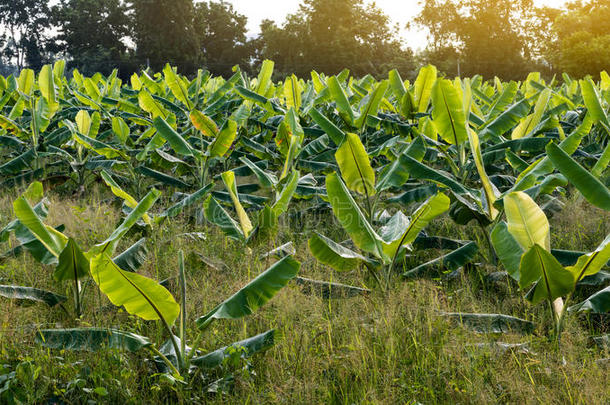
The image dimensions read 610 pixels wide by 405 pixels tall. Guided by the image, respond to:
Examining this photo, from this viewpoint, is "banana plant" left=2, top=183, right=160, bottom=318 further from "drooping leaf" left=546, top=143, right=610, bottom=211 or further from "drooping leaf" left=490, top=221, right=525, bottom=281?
"drooping leaf" left=546, top=143, right=610, bottom=211

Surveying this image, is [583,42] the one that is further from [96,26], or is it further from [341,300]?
[96,26]

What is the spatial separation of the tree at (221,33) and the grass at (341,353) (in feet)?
162

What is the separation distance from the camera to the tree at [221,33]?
50250 millimetres

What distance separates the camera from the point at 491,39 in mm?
41594

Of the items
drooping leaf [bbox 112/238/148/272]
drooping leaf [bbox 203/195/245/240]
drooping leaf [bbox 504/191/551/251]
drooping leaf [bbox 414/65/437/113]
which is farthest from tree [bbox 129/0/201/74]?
drooping leaf [bbox 504/191/551/251]

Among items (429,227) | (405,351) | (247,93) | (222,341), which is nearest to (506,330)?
(405,351)

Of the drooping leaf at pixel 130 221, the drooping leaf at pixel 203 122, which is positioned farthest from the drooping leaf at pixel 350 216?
the drooping leaf at pixel 203 122

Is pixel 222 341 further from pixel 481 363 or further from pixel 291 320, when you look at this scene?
pixel 481 363

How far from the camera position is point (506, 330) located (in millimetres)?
2307

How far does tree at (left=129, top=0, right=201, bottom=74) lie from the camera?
151ft

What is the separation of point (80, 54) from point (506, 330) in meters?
55.9

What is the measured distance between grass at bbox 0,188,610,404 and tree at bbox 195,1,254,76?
49.5 metres

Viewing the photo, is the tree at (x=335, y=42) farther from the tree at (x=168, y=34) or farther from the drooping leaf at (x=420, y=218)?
the drooping leaf at (x=420, y=218)

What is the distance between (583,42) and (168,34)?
34423mm
